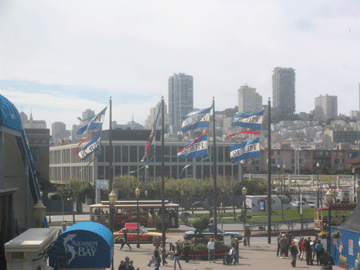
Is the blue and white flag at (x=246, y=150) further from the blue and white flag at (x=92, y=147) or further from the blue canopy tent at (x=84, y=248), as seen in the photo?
the blue canopy tent at (x=84, y=248)

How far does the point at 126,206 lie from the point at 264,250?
17293 millimetres

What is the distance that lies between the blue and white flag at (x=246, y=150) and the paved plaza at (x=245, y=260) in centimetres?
645

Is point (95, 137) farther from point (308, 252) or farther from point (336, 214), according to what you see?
point (336, 214)

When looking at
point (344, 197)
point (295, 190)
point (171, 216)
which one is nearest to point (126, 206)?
point (171, 216)

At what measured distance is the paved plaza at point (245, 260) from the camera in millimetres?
25719

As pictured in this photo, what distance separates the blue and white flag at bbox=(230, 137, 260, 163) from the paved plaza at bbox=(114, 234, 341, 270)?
6.45m

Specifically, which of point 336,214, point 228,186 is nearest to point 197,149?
point 336,214

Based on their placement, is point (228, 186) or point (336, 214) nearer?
point (336, 214)

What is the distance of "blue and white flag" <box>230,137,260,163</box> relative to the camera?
101ft

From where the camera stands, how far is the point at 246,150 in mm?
31094

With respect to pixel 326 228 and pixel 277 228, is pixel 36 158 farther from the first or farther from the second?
pixel 326 228

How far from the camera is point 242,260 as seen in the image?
2808cm

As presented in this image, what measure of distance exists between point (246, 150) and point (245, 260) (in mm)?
7330

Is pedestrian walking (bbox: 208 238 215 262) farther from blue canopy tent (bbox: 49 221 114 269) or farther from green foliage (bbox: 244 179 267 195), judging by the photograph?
green foliage (bbox: 244 179 267 195)
